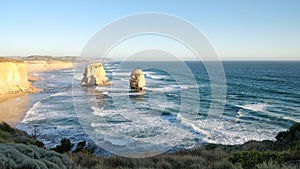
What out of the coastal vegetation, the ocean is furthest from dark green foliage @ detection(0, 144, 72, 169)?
the ocean

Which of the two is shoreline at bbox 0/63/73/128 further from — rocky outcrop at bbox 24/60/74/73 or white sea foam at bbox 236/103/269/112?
rocky outcrop at bbox 24/60/74/73

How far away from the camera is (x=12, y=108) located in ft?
105

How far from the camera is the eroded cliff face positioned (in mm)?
43162

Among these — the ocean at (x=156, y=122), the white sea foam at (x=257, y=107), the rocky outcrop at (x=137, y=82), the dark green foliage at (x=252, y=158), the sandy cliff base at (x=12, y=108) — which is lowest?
the sandy cliff base at (x=12, y=108)

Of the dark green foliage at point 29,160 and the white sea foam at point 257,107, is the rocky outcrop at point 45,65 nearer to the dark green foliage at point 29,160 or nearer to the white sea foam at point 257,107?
the white sea foam at point 257,107

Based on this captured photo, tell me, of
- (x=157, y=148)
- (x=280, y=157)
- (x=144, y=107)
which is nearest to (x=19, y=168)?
(x=280, y=157)

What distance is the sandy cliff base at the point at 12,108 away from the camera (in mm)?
26095

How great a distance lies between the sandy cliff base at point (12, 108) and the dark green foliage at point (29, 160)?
63.8ft

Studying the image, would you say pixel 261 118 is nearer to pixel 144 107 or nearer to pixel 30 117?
pixel 144 107

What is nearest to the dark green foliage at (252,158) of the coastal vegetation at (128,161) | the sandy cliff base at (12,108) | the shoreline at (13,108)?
the coastal vegetation at (128,161)

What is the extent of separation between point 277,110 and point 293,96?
38.2ft

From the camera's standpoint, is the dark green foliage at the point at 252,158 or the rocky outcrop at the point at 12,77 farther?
the rocky outcrop at the point at 12,77

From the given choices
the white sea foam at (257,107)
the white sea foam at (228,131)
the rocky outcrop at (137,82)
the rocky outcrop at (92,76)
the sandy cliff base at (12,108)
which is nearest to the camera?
the white sea foam at (228,131)

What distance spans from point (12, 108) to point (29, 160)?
99.8 ft
